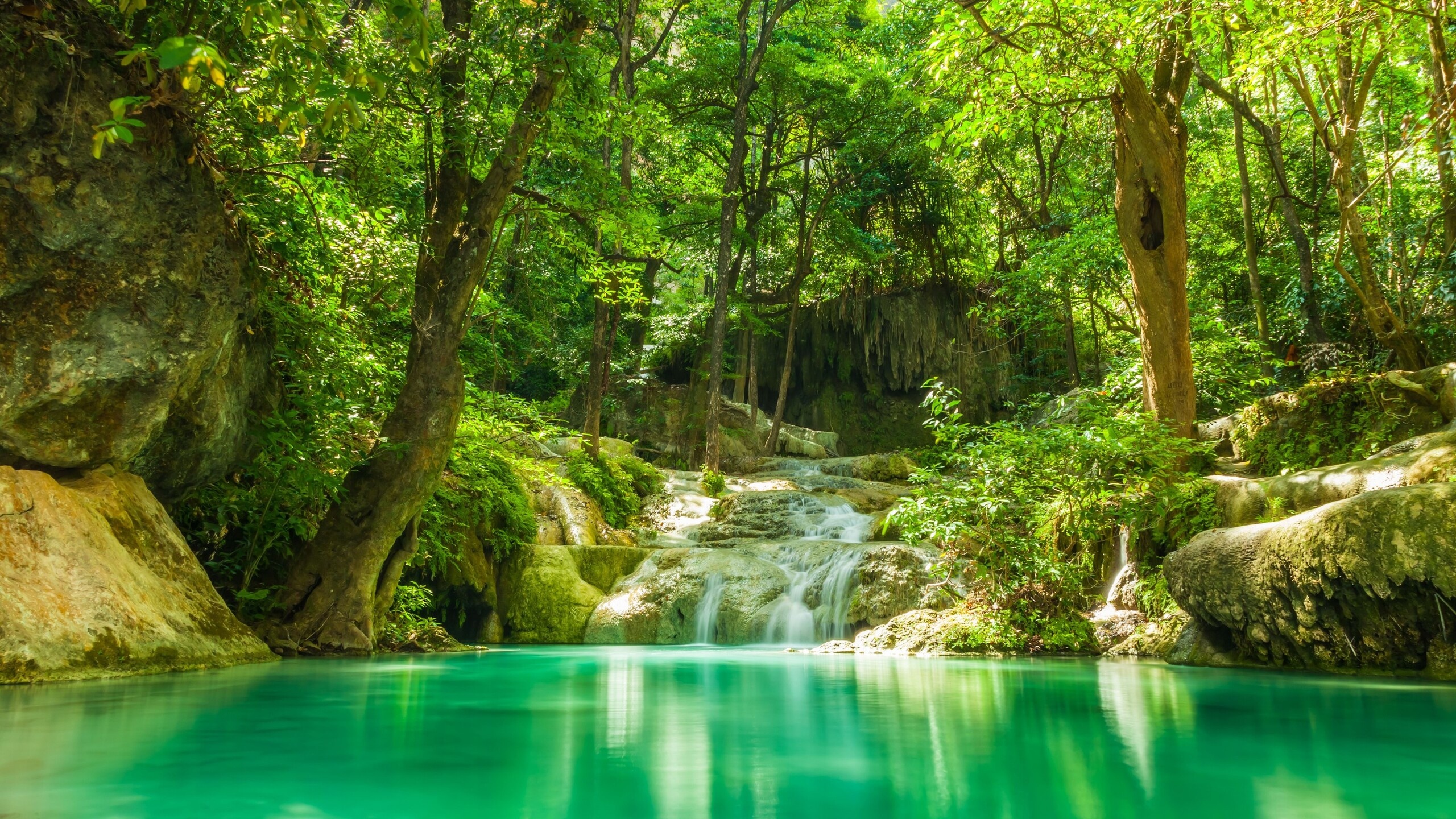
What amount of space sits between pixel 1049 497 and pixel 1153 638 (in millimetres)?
1494

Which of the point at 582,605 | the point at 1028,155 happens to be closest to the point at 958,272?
the point at 1028,155

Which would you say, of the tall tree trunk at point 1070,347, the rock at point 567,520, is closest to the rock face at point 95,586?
the rock at point 567,520

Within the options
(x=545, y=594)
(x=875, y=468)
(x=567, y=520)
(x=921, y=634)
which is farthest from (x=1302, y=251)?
(x=545, y=594)

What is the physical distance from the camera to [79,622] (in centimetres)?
441

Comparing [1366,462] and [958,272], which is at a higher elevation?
[958,272]

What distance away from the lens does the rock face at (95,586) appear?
4199 mm

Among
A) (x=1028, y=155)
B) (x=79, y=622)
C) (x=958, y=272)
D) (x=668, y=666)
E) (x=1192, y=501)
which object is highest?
(x=1028, y=155)

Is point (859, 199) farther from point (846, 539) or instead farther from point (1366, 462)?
point (1366, 462)

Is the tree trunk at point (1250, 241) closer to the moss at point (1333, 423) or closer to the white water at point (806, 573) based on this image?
the moss at point (1333, 423)

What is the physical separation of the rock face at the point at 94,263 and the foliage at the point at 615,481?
8.62 meters

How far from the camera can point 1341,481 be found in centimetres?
646

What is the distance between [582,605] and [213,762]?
8.01 meters

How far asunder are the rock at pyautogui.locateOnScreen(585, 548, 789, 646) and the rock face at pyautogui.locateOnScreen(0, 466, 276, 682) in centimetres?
523

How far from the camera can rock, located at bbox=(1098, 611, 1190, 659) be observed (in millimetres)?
7010
